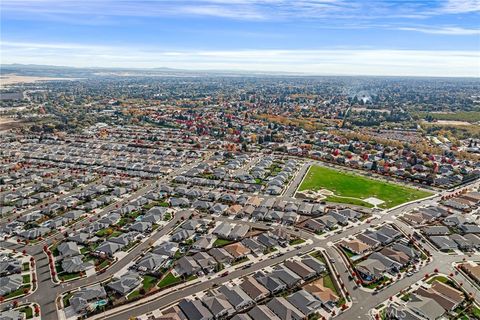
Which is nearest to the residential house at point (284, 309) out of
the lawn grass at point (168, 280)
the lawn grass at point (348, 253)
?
the lawn grass at point (168, 280)

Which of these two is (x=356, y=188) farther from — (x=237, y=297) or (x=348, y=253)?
(x=237, y=297)

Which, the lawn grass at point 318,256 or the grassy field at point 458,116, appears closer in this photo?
the lawn grass at point 318,256

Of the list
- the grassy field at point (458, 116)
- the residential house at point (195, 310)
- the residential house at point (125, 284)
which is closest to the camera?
the residential house at point (195, 310)

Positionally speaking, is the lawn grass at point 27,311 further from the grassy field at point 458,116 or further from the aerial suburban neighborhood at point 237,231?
the grassy field at point 458,116

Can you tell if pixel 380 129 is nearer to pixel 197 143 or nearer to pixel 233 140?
pixel 233 140

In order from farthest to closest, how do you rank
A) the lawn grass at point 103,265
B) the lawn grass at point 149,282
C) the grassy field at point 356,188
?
the grassy field at point 356,188 → the lawn grass at point 103,265 → the lawn grass at point 149,282

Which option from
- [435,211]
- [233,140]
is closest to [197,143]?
[233,140]
